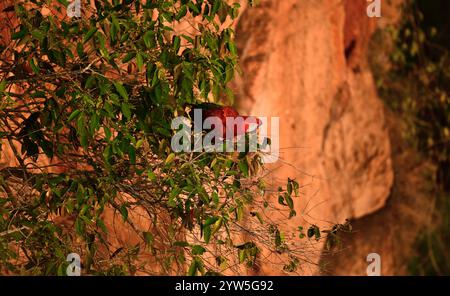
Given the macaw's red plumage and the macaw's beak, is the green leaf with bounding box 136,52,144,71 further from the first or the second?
the macaw's beak

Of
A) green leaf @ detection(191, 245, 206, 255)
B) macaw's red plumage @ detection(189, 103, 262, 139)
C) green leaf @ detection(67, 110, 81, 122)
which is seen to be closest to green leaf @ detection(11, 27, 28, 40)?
green leaf @ detection(67, 110, 81, 122)

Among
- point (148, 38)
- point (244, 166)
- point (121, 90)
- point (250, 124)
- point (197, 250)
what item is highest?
point (148, 38)

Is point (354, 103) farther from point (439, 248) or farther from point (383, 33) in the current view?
point (439, 248)

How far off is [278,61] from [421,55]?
189 centimetres

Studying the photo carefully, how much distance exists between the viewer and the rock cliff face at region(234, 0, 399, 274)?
6.00m

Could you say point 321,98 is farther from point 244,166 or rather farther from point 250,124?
point 244,166

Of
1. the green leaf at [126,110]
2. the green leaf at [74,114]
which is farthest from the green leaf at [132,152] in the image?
the green leaf at [74,114]

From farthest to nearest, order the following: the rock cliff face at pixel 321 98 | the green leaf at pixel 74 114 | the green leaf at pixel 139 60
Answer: the rock cliff face at pixel 321 98, the green leaf at pixel 139 60, the green leaf at pixel 74 114

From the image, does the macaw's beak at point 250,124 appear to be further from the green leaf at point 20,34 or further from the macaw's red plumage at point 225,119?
the green leaf at point 20,34

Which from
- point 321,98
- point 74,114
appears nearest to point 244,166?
point 74,114

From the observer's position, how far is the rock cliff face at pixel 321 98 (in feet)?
19.7

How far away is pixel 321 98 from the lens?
6359mm

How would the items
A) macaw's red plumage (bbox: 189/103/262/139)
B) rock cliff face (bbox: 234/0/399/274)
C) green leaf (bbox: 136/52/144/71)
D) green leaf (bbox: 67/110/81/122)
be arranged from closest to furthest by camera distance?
1. green leaf (bbox: 67/110/81/122)
2. green leaf (bbox: 136/52/144/71)
3. macaw's red plumage (bbox: 189/103/262/139)
4. rock cliff face (bbox: 234/0/399/274)
